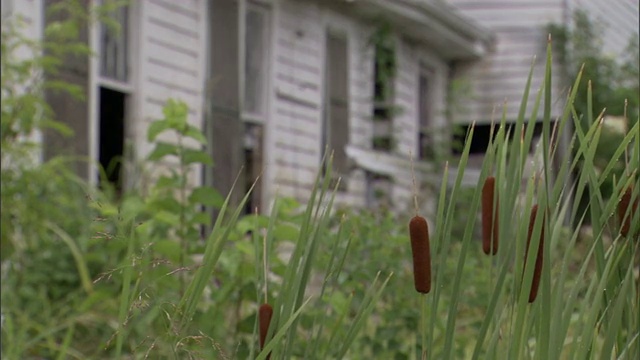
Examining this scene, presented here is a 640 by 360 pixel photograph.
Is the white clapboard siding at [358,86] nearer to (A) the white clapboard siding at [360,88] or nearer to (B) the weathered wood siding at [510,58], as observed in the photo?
(A) the white clapboard siding at [360,88]

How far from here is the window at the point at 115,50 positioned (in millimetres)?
8469

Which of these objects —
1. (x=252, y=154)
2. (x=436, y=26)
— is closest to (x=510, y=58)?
(x=436, y=26)

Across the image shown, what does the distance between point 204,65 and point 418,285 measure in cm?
866

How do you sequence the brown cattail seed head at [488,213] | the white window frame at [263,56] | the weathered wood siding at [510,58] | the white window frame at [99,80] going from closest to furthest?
the brown cattail seed head at [488,213], the white window frame at [99,80], the white window frame at [263,56], the weathered wood siding at [510,58]

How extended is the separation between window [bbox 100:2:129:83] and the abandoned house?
0.04 feet

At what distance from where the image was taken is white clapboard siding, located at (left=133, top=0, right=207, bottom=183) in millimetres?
8758

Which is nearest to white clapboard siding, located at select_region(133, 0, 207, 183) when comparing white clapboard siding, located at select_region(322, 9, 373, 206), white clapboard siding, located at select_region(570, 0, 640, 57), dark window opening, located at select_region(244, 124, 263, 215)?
dark window opening, located at select_region(244, 124, 263, 215)

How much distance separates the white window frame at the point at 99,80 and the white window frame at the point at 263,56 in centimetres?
177

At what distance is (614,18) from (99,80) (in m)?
12.0

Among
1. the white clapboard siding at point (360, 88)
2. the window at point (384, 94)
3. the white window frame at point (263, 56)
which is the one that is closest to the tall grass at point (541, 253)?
the white window frame at point (263, 56)

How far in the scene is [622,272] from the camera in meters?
1.60

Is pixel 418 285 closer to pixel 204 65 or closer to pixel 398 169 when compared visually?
pixel 204 65

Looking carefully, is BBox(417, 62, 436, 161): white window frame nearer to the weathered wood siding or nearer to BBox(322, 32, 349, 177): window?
the weathered wood siding

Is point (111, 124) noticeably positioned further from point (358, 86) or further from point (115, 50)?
point (358, 86)
